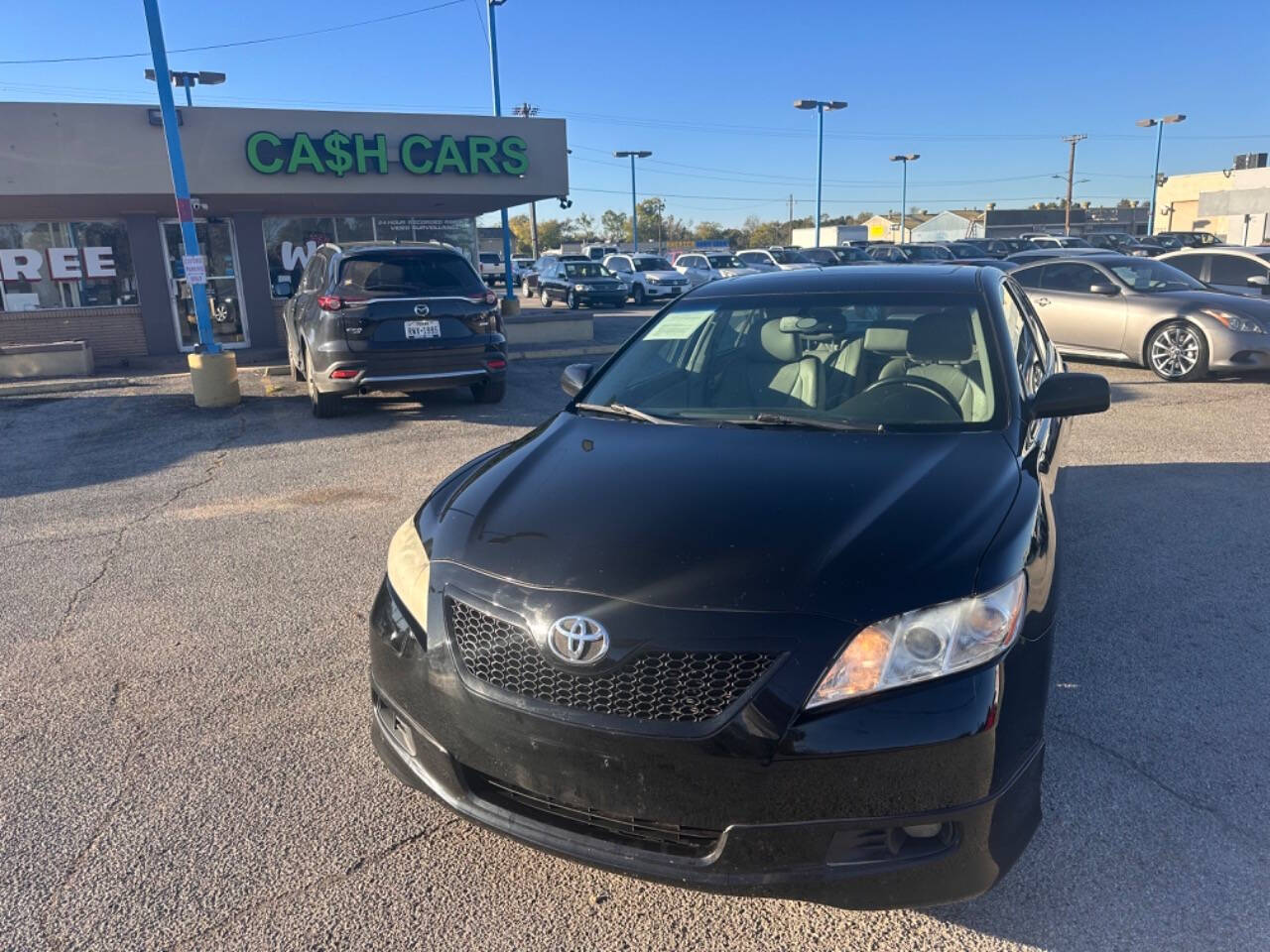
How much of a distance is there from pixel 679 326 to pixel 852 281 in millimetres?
839

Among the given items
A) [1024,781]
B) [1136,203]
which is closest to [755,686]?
[1024,781]

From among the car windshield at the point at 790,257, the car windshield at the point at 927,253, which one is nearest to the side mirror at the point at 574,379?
the car windshield at the point at 927,253

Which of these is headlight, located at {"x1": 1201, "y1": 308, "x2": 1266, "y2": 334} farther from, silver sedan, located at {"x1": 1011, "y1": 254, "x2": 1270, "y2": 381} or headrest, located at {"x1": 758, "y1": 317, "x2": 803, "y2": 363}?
headrest, located at {"x1": 758, "y1": 317, "x2": 803, "y2": 363}

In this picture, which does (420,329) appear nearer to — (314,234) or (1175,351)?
(1175,351)

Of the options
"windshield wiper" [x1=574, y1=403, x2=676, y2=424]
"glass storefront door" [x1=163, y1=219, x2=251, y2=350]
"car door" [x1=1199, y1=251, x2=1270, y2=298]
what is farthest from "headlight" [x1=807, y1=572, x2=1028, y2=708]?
"glass storefront door" [x1=163, y1=219, x2=251, y2=350]

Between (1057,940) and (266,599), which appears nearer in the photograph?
(1057,940)

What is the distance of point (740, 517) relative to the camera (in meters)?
2.53

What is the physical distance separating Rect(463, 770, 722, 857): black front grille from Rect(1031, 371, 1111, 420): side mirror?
214 centimetres

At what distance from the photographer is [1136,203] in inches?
3932

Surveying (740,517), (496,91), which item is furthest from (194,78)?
(740,517)

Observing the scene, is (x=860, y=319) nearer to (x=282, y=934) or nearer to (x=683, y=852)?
(x=683, y=852)

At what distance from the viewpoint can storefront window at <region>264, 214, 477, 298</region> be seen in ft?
55.8

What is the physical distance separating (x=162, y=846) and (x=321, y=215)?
16789mm

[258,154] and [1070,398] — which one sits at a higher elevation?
[258,154]
